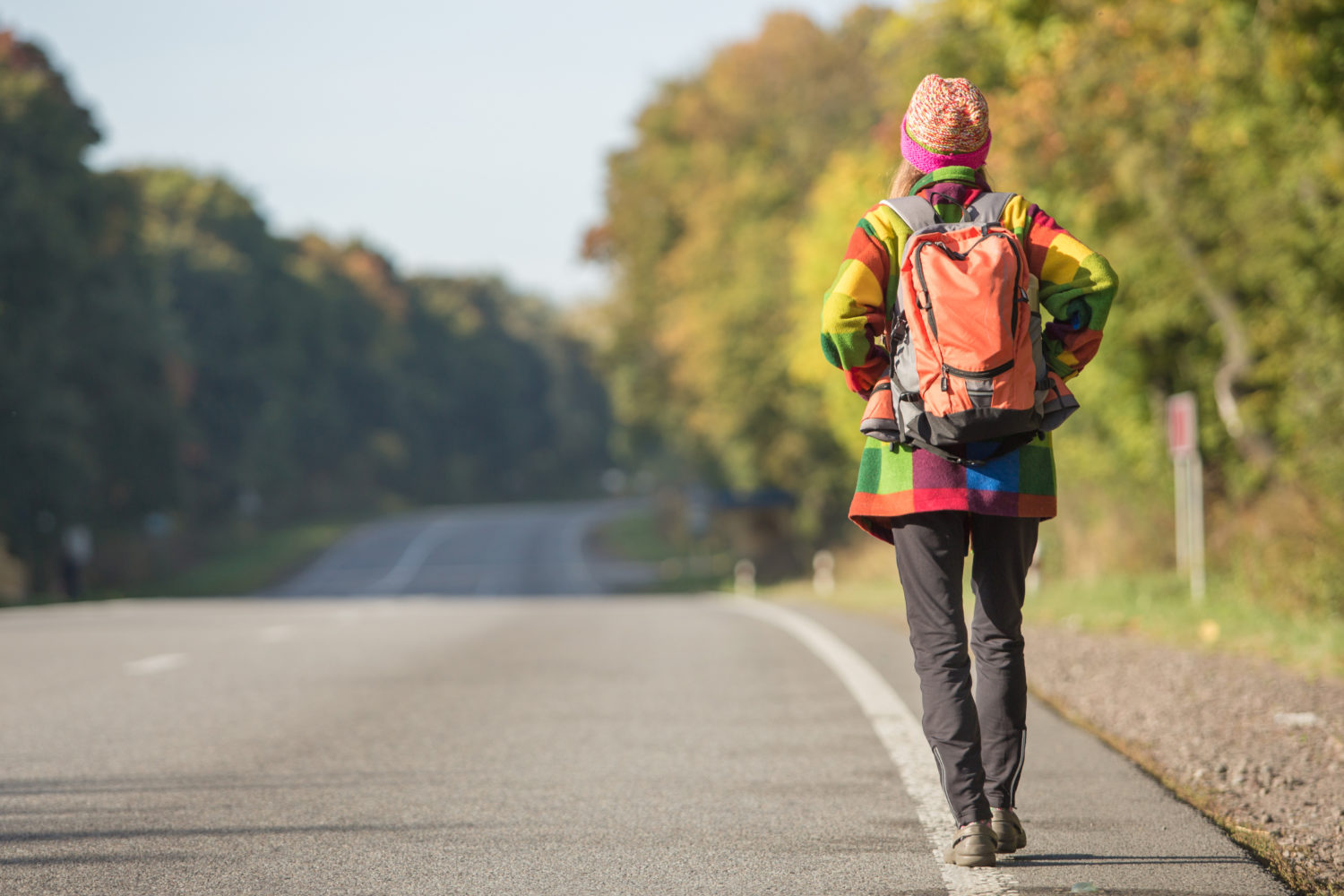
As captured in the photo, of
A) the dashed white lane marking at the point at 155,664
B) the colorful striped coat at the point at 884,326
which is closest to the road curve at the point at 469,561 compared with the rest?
the dashed white lane marking at the point at 155,664

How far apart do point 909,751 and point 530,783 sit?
167cm

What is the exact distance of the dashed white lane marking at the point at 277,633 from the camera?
48.3 feet

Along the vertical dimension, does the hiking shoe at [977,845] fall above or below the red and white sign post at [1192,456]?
below

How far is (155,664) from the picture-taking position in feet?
38.6

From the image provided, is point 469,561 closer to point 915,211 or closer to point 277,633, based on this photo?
point 277,633

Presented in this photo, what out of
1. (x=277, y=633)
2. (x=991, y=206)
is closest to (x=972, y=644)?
(x=991, y=206)

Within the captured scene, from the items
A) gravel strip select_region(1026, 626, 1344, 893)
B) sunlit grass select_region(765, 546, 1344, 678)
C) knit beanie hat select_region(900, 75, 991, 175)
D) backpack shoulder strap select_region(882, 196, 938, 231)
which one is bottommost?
sunlit grass select_region(765, 546, 1344, 678)

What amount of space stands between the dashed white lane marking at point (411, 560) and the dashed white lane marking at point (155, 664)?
38815 mm

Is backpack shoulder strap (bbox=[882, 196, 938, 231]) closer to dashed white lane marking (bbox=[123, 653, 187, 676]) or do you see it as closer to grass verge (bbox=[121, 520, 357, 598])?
dashed white lane marking (bbox=[123, 653, 187, 676])

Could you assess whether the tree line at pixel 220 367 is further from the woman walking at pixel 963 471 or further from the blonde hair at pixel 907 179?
the woman walking at pixel 963 471

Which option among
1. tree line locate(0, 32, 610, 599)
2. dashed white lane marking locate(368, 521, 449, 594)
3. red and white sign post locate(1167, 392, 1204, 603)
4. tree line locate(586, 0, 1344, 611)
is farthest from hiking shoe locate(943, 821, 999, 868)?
dashed white lane marking locate(368, 521, 449, 594)

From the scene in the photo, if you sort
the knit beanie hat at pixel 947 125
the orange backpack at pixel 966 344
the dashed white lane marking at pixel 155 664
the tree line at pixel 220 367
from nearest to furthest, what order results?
the orange backpack at pixel 966 344, the knit beanie hat at pixel 947 125, the dashed white lane marking at pixel 155 664, the tree line at pixel 220 367

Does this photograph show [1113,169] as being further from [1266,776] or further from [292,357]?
[292,357]

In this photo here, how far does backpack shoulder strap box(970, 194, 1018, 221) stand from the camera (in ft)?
15.0
